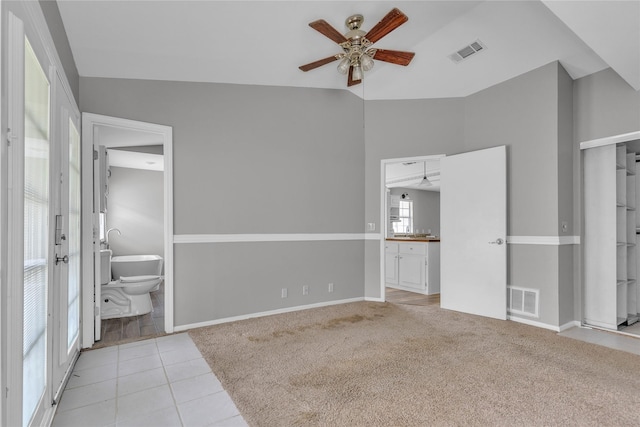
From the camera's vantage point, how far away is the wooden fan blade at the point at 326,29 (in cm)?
226

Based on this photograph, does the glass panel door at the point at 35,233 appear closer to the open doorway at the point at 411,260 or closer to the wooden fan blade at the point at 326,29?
the wooden fan blade at the point at 326,29

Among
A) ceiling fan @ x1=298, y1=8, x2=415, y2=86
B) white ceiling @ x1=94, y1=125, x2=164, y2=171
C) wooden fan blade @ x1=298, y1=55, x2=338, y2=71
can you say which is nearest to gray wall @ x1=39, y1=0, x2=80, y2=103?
white ceiling @ x1=94, y1=125, x2=164, y2=171

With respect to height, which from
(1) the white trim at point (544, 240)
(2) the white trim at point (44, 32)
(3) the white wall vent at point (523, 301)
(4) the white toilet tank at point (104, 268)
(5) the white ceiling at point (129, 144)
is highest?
(5) the white ceiling at point (129, 144)

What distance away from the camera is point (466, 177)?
3.96 m

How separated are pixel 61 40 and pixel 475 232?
160 inches

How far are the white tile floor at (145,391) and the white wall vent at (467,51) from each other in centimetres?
365

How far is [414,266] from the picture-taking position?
533cm

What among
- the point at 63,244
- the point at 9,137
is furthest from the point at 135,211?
the point at 9,137

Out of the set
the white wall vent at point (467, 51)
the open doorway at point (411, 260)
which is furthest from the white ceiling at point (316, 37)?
the open doorway at point (411, 260)

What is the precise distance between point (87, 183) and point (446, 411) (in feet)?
10.5

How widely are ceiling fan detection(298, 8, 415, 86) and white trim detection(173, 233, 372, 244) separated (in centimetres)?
185

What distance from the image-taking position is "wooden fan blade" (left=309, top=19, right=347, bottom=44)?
2.26 meters

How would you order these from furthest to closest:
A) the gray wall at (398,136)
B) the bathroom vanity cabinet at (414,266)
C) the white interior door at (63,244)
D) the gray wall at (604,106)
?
the bathroom vanity cabinet at (414,266), the gray wall at (398,136), the gray wall at (604,106), the white interior door at (63,244)

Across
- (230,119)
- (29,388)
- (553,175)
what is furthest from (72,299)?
(553,175)
